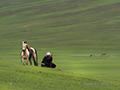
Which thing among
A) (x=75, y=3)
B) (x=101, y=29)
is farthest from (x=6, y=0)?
(x=101, y=29)

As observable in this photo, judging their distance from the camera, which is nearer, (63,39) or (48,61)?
(48,61)

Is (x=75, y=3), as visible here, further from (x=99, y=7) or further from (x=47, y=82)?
(x=47, y=82)

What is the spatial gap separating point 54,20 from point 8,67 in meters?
101

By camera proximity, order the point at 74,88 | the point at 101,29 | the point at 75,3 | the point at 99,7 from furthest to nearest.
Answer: the point at 75,3, the point at 99,7, the point at 101,29, the point at 74,88

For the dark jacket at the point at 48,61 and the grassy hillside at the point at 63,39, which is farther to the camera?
the dark jacket at the point at 48,61

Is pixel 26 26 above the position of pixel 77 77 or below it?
above

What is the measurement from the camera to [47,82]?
13852mm

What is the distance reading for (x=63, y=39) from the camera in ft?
275

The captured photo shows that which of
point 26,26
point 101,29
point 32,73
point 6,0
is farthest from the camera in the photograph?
point 6,0

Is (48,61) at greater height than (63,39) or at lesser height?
lesser

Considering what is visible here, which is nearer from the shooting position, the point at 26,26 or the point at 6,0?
the point at 26,26

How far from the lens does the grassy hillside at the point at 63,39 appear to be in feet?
47.0

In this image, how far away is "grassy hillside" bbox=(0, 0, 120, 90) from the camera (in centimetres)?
1432

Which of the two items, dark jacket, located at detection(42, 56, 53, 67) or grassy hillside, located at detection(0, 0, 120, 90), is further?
dark jacket, located at detection(42, 56, 53, 67)
